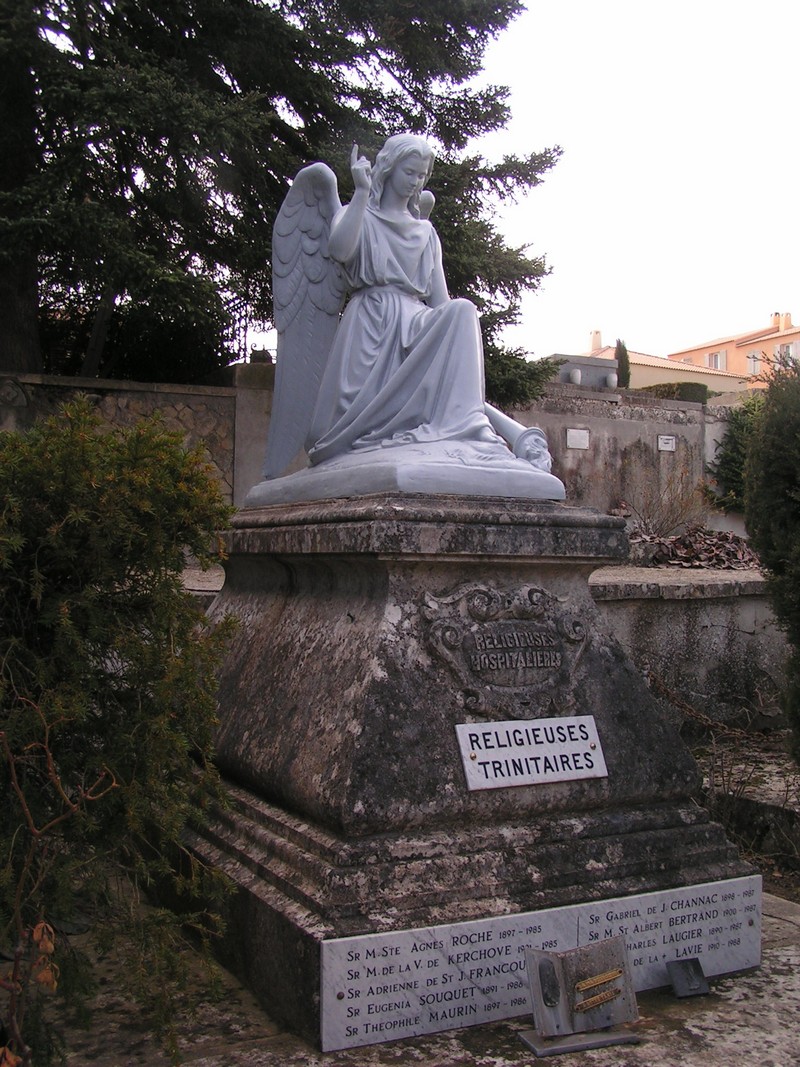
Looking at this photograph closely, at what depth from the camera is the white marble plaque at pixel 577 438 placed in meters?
13.5

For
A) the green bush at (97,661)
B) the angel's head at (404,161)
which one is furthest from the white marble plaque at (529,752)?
the angel's head at (404,161)

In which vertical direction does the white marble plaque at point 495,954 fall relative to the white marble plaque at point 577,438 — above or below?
below

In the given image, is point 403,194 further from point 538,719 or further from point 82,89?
point 82,89

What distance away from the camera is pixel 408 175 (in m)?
3.39

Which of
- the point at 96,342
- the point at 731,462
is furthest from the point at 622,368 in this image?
the point at 96,342

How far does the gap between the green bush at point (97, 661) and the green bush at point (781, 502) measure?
98.1 inches

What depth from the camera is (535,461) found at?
123 inches

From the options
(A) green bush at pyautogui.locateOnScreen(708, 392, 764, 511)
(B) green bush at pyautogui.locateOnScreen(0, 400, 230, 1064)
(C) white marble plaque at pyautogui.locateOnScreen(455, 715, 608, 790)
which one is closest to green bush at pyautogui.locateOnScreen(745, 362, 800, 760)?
(C) white marble plaque at pyautogui.locateOnScreen(455, 715, 608, 790)

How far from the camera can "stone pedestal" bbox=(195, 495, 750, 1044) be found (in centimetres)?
229

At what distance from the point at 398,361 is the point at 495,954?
1.92m

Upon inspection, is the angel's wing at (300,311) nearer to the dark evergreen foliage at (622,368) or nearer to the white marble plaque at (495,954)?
the white marble plaque at (495,954)

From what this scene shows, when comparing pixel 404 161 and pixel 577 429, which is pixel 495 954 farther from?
pixel 577 429

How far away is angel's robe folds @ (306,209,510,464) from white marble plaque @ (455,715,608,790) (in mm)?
854

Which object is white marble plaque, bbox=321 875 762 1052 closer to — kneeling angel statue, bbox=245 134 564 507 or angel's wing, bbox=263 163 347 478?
kneeling angel statue, bbox=245 134 564 507
